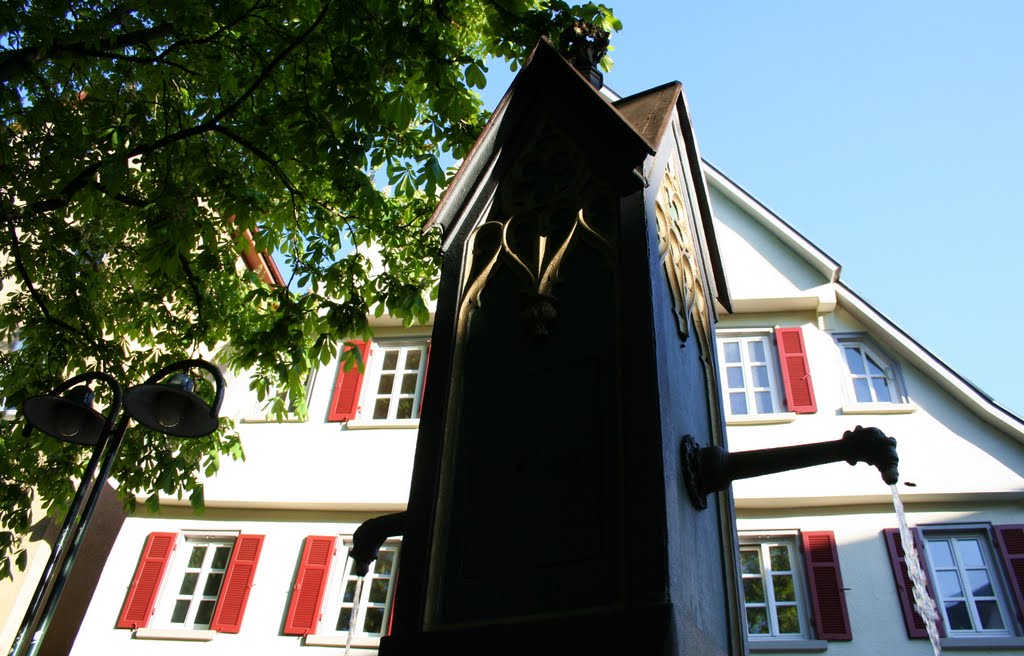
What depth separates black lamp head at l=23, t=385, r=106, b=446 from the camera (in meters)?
5.53

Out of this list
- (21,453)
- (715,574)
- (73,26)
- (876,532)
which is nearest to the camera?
(715,574)

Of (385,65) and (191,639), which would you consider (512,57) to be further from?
(191,639)

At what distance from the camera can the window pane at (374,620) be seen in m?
11.3

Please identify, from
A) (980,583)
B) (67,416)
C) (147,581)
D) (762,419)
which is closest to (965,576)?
(980,583)

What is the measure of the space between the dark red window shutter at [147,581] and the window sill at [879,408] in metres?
9.92

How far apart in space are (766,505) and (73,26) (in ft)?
31.1

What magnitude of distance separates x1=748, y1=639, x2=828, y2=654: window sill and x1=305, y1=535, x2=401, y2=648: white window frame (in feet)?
15.1

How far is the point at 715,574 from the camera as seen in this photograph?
132 inches

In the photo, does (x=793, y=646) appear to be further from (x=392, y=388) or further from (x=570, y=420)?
(x=570, y=420)

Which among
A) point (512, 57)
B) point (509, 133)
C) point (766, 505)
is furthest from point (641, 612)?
point (766, 505)

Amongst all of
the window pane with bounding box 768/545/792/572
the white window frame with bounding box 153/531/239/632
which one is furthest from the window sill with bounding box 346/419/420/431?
the window pane with bounding box 768/545/792/572

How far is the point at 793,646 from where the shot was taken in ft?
33.4

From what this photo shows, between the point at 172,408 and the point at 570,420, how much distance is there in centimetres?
349

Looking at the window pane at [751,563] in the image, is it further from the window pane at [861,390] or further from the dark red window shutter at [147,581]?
the dark red window shutter at [147,581]
